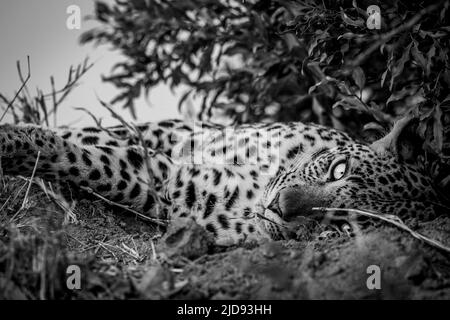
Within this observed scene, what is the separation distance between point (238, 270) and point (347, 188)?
1.29 meters

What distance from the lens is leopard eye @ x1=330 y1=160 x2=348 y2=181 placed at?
376cm

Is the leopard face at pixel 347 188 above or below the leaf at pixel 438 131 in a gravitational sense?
below

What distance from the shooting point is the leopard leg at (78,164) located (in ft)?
12.7

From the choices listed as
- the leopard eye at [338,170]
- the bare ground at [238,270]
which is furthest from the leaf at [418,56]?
the bare ground at [238,270]

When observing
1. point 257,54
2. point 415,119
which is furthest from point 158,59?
point 415,119

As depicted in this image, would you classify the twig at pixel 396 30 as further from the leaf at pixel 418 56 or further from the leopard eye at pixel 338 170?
the leopard eye at pixel 338 170

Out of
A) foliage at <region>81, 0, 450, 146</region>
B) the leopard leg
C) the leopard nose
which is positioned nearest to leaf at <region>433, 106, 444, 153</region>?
foliage at <region>81, 0, 450, 146</region>

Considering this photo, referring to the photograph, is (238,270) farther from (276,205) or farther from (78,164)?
(78,164)

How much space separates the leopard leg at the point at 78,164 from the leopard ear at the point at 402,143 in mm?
1642

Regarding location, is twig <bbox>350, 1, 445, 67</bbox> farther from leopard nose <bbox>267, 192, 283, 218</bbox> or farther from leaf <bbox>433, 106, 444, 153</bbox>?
leopard nose <bbox>267, 192, 283, 218</bbox>

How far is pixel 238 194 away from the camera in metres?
4.07

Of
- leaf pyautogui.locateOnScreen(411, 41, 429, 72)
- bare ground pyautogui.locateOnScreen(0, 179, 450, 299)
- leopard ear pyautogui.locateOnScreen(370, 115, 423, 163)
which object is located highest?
leaf pyautogui.locateOnScreen(411, 41, 429, 72)

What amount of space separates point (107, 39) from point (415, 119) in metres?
3.77

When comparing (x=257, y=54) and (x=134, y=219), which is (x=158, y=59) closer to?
(x=257, y=54)
